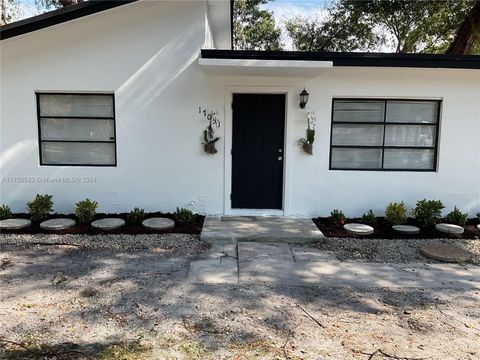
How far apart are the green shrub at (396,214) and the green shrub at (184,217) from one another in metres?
3.22

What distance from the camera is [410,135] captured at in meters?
6.79

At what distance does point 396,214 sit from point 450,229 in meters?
0.80

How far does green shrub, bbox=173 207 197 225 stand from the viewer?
6.19 m

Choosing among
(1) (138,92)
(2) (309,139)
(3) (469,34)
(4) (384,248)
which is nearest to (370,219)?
(4) (384,248)

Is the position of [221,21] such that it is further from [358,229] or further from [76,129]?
[358,229]

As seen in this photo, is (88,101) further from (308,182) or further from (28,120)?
(308,182)

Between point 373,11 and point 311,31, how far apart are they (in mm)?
4691

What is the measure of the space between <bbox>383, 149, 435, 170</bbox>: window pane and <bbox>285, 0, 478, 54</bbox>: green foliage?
7.05 metres

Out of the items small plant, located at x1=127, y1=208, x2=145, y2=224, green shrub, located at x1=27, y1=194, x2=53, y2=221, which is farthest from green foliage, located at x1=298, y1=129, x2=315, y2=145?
green shrub, located at x1=27, y1=194, x2=53, y2=221

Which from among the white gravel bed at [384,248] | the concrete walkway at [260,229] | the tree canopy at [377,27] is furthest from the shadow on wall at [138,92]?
the tree canopy at [377,27]

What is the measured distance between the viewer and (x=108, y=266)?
14.7ft

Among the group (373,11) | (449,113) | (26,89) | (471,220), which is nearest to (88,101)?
(26,89)

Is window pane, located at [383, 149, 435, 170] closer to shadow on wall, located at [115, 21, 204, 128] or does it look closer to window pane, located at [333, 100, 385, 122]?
window pane, located at [333, 100, 385, 122]

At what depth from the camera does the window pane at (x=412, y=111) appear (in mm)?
6691
